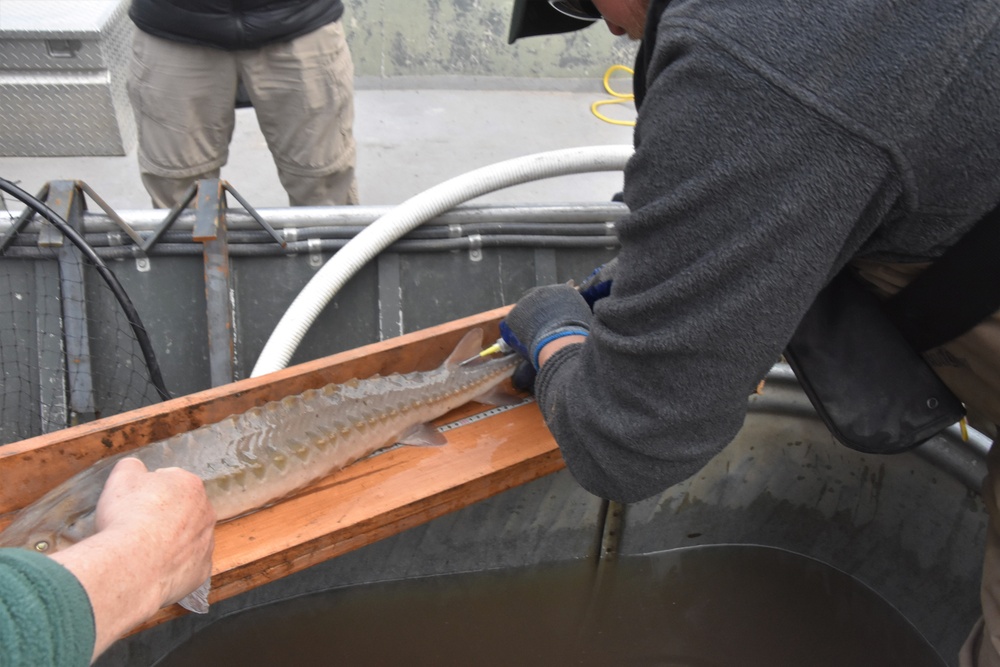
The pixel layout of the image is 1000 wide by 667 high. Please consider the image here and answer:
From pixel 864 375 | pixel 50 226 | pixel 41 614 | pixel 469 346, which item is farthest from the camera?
pixel 50 226

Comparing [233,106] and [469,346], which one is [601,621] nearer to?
[469,346]

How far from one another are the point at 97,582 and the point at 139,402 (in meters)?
1.42

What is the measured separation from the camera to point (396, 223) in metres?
2.29

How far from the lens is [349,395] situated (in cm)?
181

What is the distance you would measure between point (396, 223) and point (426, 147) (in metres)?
2.58

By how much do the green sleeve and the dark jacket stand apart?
7.59ft

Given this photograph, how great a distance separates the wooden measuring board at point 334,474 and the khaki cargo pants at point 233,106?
1.40m

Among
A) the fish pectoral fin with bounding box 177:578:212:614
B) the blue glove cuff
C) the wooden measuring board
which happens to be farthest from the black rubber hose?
the blue glove cuff

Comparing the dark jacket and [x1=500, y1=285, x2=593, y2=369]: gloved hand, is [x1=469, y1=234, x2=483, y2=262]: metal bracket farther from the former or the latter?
the dark jacket

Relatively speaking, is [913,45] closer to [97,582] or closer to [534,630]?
[97,582]

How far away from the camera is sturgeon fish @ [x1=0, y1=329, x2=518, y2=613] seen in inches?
55.6

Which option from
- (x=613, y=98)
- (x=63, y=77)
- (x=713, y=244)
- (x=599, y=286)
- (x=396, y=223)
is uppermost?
(x=713, y=244)

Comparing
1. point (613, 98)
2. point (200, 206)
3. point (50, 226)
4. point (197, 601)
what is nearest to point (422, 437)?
point (197, 601)

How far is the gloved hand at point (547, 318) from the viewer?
158 centimetres
